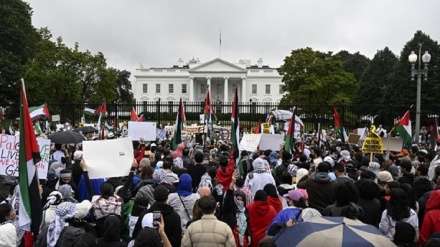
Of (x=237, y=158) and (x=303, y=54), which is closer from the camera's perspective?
(x=237, y=158)

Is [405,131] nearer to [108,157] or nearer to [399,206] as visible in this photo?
[399,206]

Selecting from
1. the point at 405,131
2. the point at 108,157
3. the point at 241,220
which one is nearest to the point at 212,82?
the point at 405,131

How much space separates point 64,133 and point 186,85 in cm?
8372

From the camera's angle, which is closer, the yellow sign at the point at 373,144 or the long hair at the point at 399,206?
the long hair at the point at 399,206

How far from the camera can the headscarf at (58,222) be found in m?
5.00

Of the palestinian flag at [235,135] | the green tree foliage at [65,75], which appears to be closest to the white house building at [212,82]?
the green tree foliage at [65,75]

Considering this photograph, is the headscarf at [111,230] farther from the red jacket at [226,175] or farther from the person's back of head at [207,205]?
the red jacket at [226,175]

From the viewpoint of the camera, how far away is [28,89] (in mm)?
41406

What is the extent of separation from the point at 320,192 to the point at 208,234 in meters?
2.46

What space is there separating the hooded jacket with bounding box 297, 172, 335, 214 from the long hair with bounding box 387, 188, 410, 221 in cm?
118

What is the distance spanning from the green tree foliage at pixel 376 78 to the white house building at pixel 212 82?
104ft

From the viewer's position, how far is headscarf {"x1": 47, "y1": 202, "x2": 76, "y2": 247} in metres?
5.00

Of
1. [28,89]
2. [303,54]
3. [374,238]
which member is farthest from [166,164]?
[303,54]

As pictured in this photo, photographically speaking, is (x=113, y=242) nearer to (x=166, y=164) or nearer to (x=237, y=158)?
(x=166, y=164)
